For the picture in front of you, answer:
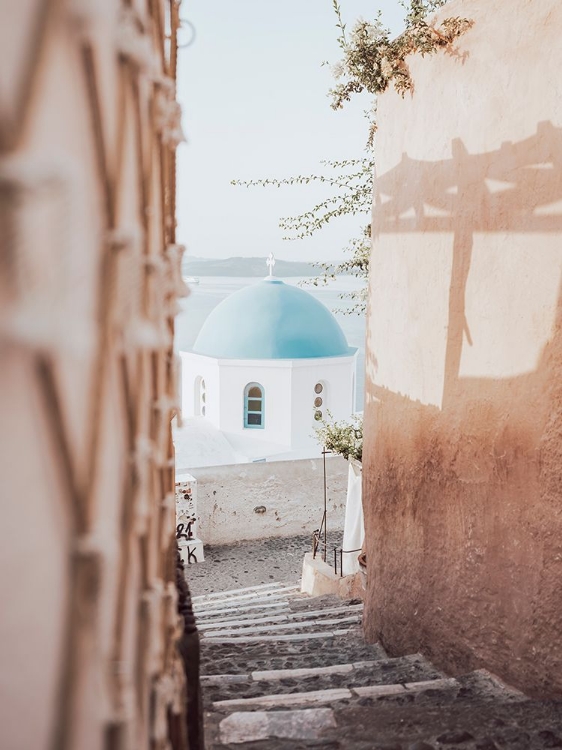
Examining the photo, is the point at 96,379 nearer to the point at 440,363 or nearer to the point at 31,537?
the point at 31,537

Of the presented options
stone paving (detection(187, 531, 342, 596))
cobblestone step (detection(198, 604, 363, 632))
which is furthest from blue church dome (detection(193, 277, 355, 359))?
cobblestone step (detection(198, 604, 363, 632))

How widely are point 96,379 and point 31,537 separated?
9.0 inches

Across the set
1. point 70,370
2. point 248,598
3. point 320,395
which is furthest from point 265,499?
point 70,370

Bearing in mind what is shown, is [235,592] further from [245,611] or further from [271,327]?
[271,327]

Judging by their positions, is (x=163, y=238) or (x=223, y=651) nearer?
(x=163, y=238)

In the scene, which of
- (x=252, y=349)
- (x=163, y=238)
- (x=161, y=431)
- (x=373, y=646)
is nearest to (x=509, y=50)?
(x=163, y=238)

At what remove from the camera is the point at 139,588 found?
4.44ft

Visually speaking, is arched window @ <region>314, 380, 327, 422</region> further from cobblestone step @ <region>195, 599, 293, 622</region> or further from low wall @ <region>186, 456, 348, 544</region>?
cobblestone step @ <region>195, 599, 293, 622</region>

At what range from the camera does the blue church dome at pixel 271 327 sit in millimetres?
19312

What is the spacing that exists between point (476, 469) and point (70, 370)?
3313 mm

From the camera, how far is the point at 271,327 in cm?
1958

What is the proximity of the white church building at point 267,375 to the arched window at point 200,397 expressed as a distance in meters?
0.03

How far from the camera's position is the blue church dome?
19312mm

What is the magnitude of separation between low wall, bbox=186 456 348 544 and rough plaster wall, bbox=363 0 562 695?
9.49m
